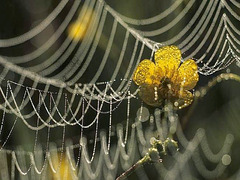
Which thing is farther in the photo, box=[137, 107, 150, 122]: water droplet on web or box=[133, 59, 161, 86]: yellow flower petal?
box=[137, 107, 150, 122]: water droplet on web

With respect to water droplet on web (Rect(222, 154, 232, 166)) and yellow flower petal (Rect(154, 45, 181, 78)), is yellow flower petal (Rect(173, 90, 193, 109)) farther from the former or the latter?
water droplet on web (Rect(222, 154, 232, 166))

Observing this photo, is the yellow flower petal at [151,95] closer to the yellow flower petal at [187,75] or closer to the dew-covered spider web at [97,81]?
the yellow flower petal at [187,75]

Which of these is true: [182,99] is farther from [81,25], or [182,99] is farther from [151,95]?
[81,25]

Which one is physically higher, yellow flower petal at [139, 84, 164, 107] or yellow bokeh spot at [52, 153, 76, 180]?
yellow bokeh spot at [52, 153, 76, 180]

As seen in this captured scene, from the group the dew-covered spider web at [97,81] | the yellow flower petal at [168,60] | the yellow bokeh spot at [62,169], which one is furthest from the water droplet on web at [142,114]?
the yellow flower petal at [168,60]

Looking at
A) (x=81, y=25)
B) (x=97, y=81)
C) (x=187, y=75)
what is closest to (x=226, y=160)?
(x=97, y=81)

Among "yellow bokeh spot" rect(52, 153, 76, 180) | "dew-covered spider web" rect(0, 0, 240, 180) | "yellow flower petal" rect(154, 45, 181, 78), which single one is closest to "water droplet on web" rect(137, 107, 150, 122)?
"dew-covered spider web" rect(0, 0, 240, 180)
